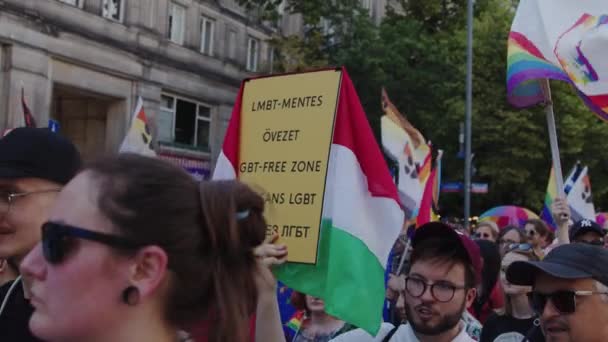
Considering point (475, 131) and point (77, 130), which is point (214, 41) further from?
point (475, 131)

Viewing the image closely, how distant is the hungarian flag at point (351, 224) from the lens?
374 cm

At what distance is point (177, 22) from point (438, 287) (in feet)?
70.5

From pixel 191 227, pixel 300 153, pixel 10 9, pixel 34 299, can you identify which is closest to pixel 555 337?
pixel 300 153

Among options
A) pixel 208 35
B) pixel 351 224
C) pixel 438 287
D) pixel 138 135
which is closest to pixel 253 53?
pixel 208 35

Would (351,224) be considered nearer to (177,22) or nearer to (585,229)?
(585,229)

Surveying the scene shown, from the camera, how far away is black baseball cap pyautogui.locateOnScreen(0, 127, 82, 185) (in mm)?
2971

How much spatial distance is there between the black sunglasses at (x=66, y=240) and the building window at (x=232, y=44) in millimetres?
24898

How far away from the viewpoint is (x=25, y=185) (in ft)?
9.82

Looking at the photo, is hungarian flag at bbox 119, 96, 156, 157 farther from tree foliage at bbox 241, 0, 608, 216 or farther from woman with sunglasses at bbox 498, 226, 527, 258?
tree foliage at bbox 241, 0, 608, 216

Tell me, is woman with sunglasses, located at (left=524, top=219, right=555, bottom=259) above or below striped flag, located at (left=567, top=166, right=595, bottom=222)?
below

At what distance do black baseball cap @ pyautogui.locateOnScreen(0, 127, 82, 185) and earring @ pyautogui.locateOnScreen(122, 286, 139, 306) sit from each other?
134cm

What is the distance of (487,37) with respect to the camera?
27750mm

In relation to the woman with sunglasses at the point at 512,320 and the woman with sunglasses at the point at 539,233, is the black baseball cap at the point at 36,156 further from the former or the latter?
the woman with sunglasses at the point at 539,233

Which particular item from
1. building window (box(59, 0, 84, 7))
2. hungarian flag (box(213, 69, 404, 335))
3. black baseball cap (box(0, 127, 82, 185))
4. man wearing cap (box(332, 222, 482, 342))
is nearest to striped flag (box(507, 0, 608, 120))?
hungarian flag (box(213, 69, 404, 335))
